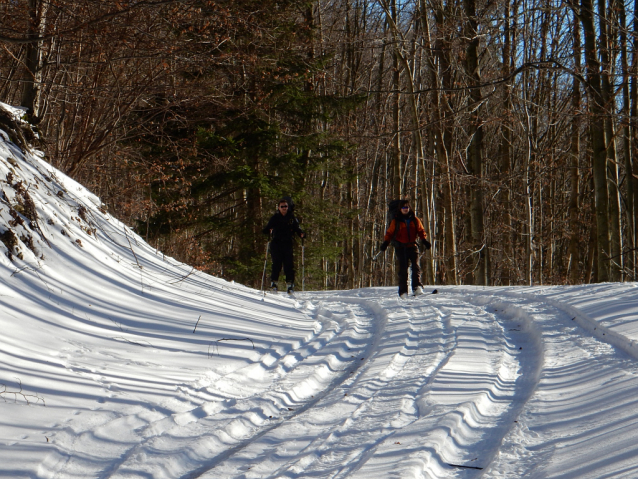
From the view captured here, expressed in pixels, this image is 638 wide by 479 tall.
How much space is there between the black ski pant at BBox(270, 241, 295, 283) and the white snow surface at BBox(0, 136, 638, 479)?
3853 millimetres

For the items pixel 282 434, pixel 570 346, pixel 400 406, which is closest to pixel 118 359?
pixel 282 434

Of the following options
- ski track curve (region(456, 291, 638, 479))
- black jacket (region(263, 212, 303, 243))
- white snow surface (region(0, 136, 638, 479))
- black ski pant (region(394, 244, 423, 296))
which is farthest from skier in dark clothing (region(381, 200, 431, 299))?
ski track curve (region(456, 291, 638, 479))

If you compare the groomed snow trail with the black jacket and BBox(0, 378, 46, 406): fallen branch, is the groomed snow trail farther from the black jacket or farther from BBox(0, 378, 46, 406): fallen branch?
the black jacket

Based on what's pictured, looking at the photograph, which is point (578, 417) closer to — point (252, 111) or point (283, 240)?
point (283, 240)

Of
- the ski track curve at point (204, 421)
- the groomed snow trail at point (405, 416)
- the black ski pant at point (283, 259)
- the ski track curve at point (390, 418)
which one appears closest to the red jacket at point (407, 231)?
the black ski pant at point (283, 259)

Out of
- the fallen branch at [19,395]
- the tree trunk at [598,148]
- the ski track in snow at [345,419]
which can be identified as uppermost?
the tree trunk at [598,148]

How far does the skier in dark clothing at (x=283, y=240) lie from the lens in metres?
12.5

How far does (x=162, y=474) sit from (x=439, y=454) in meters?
1.60

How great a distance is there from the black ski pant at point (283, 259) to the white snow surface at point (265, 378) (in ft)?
12.6

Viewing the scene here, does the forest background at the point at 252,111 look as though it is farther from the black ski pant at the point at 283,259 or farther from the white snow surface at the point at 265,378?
the white snow surface at the point at 265,378

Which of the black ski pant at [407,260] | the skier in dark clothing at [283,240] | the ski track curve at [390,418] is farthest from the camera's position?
the skier in dark clothing at [283,240]

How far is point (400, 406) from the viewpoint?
13.6 feet

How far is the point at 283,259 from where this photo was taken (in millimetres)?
12625

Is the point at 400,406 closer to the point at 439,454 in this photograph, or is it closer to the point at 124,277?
the point at 439,454
